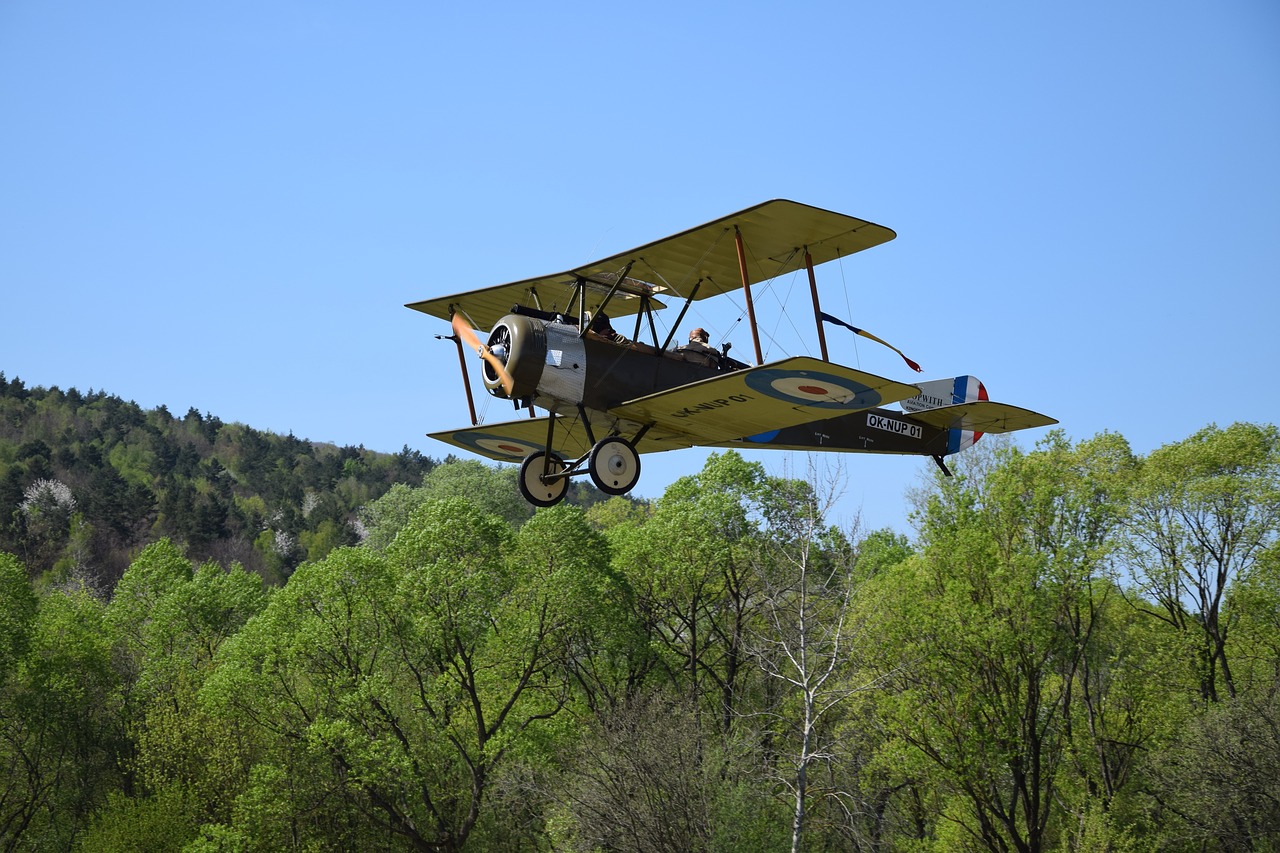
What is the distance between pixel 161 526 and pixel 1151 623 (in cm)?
7956

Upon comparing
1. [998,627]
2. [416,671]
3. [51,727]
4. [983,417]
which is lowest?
[51,727]

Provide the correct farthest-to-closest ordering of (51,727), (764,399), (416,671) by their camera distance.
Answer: (51,727) → (416,671) → (764,399)

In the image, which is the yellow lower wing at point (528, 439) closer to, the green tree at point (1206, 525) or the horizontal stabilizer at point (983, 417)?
the horizontal stabilizer at point (983, 417)

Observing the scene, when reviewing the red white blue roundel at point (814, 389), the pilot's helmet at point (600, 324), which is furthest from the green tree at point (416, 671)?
the red white blue roundel at point (814, 389)

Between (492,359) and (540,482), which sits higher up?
(492,359)

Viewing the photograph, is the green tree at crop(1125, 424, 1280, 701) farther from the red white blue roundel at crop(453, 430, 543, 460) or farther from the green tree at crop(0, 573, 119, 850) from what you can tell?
the green tree at crop(0, 573, 119, 850)

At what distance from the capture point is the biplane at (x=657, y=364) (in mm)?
14492

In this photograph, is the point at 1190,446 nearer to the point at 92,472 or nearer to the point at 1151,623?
the point at 1151,623

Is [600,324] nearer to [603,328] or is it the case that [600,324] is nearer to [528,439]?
[603,328]

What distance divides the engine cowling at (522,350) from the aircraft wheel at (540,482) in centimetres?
150

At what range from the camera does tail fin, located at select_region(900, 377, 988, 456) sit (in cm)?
1997

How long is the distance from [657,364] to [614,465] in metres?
1.40

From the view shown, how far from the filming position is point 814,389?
46.3 feet

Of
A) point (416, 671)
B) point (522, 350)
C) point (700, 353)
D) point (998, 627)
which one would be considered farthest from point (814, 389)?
point (416, 671)
